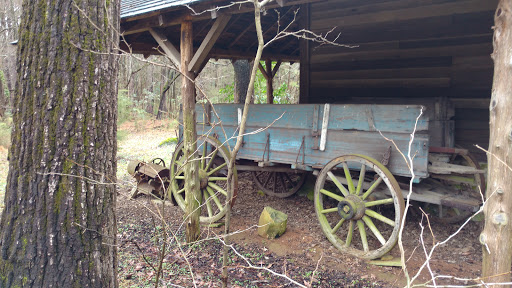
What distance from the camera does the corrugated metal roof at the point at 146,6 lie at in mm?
4491

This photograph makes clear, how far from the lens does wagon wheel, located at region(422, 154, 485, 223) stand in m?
4.61

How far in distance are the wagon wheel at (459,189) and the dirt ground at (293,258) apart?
0.59 ft

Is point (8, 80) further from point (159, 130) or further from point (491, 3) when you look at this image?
point (491, 3)

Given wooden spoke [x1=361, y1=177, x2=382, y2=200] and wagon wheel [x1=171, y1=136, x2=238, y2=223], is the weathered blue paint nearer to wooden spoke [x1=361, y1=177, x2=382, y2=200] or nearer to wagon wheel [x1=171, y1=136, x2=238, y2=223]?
wooden spoke [x1=361, y1=177, x2=382, y2=200]

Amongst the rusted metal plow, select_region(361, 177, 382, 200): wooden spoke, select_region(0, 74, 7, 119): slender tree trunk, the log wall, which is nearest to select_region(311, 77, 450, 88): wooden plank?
the log wall

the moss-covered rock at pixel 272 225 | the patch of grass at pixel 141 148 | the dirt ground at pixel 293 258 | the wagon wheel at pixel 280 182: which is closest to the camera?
the dirt ground at pixel 293 258

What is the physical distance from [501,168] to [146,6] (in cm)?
472

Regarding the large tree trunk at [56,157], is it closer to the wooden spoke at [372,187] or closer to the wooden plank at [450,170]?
the wooden spoke at [372,187]

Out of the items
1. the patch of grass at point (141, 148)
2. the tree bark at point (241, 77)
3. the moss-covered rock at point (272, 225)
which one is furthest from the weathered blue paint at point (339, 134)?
the tree bark at point (241, 77)

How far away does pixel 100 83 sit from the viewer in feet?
8.07

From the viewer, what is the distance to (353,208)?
13.3 ft

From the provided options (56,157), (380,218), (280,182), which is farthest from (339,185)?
(56,157)

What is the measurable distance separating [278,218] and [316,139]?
4.31 ft

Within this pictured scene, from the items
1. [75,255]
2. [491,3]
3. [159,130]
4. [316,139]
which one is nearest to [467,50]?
[491,3]
